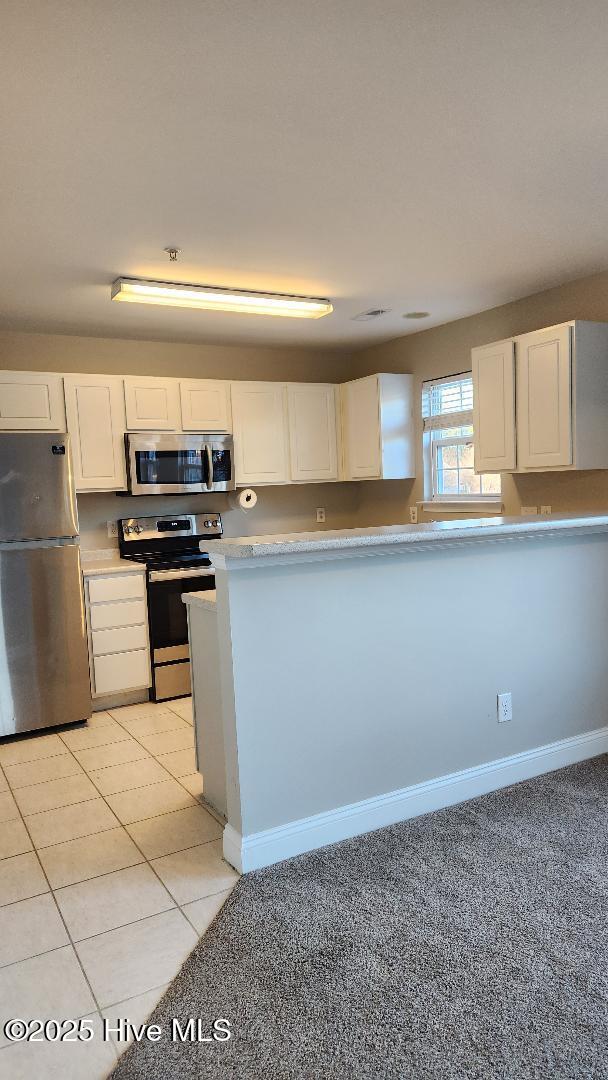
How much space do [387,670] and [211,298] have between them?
6.99ft

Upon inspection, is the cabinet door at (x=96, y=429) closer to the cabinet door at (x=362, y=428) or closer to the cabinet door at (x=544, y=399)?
the cabinet door at (x=362, y=428)

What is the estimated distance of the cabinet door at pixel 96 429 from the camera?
4504 millimetres

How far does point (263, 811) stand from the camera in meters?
2.49

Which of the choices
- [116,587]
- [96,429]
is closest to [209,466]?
[96,429]

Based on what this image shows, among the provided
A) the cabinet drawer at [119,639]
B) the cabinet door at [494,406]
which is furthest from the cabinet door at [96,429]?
the cabinet door at [494,406]

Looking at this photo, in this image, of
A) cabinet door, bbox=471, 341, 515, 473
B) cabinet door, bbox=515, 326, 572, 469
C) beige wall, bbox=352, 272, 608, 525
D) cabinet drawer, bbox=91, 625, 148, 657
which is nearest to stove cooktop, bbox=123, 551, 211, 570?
cabinet drawer, bbox=91, 625, 148, 657

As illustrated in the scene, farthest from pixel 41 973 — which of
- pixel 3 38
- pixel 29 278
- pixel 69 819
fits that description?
pixel 29 278

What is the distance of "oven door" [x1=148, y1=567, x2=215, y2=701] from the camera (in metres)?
4.58

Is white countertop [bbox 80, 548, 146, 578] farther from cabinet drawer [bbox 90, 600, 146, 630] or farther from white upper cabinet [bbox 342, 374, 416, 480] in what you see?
white upper cabinet [bbox 342, 374, 416, 480]

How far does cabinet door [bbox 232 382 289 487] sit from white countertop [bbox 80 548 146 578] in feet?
3.38

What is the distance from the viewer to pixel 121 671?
450 centimetres

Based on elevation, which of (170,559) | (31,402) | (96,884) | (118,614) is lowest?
(96,884)

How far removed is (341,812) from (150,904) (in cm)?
76

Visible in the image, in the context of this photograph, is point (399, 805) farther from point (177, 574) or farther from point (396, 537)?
point (177, 574)
